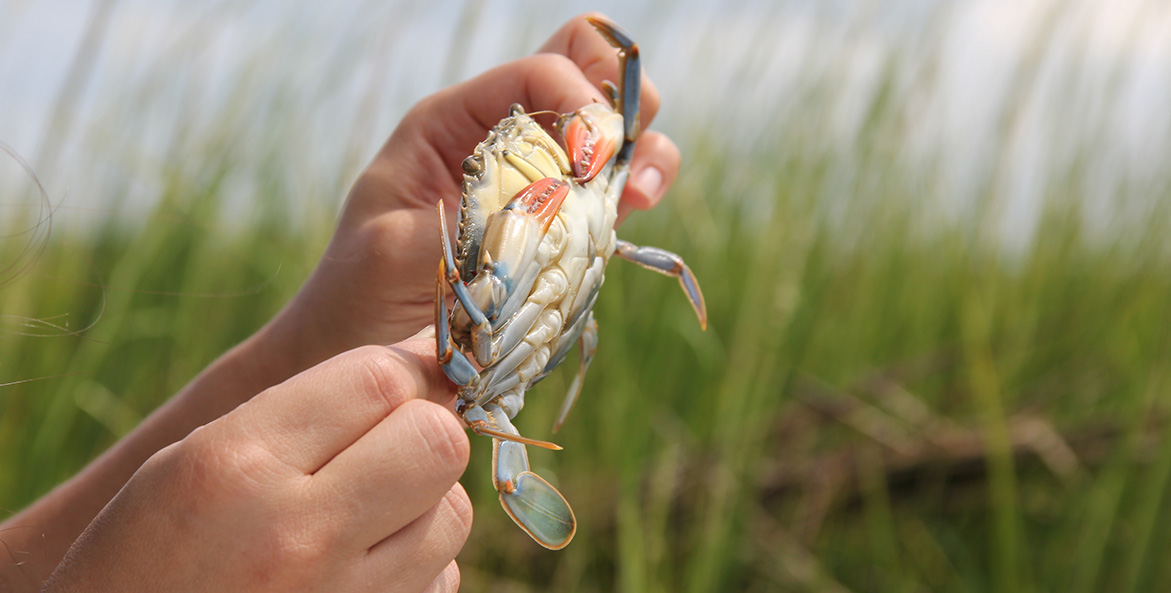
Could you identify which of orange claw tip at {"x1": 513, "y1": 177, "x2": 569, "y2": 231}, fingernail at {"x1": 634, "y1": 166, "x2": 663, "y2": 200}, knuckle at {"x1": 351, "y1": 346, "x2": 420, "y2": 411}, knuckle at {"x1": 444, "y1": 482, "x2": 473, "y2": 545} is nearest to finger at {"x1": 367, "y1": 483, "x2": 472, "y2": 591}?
knuckle at {"x1": 444, "y1": 482, "x2": 473, "y2": 545}

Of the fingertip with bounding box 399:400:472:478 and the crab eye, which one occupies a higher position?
the crab eye

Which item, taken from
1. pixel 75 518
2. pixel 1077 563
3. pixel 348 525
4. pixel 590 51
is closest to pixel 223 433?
pixel 348 525

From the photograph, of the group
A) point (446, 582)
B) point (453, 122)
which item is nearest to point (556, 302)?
point (446, 582)

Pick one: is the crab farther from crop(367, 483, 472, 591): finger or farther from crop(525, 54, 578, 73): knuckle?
crop(525, 54, 578, 73): knuckle

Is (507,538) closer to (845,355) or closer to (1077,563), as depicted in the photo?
(845,355)

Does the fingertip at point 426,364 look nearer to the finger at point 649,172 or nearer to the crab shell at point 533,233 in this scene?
the crab shell at point 533,233

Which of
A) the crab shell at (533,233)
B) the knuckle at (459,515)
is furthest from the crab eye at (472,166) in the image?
the knuckle at (459,515)

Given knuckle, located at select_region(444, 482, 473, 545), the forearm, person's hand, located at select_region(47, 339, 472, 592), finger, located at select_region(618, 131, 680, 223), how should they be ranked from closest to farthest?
person's hand, located at select_region(47, 339, 472, 592), knuckle, located at select_region(444, 482, 473, 545), the forearm, finger, located at select_region(618, 131, 680, 223)
